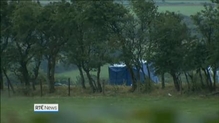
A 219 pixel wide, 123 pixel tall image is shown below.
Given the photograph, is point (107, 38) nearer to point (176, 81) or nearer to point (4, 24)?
point (176, 81)

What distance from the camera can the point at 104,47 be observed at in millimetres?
25344

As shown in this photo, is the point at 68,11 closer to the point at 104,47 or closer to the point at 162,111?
the point at 104,47

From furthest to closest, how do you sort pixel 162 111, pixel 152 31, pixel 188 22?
pixel 188 22 < pixel 152 31 < pixel 162 111

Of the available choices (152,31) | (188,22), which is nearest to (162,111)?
(152,31)

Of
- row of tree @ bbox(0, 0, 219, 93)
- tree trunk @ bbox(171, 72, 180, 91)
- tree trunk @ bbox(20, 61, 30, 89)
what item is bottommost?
tree trunk @ bbox(171, 72, 180, 91)

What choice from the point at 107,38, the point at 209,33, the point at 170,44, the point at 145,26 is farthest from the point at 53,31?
the point at 209,33

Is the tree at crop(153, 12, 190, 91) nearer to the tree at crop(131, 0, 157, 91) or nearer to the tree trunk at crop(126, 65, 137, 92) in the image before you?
the tree at crop(131, 0, 157, 91)

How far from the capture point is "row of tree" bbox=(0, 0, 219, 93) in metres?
24.0

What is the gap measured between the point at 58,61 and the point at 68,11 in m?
2.78

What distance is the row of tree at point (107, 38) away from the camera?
944 inches

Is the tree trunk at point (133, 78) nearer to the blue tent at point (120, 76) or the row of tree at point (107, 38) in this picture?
the row of tree at point (107, 38)

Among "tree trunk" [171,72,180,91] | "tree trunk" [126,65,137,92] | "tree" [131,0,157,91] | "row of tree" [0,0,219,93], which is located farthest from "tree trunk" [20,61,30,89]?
"tree trunk" [171,72,180,91]

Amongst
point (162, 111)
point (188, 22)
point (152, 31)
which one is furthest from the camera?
point (188, 22)

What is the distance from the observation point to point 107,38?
2558 centimetres
